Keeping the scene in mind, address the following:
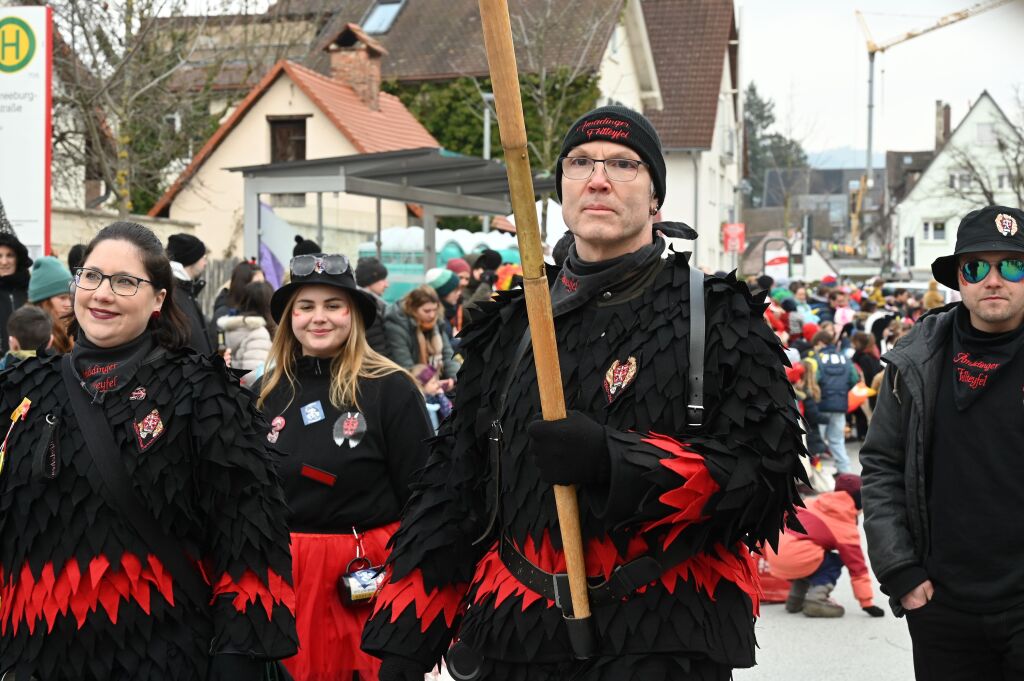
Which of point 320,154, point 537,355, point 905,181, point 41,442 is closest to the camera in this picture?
point 537,355

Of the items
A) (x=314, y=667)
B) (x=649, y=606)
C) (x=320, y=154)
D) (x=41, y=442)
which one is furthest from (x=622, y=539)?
(x=320, y=154)

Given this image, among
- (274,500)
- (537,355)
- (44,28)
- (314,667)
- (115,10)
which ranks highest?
(115,10)

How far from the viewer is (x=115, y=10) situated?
21234 mm

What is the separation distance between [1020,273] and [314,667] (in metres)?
2.70

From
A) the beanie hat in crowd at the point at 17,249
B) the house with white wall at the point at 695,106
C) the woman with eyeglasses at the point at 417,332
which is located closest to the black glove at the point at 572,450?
the beanie hat in crowd at the point at 17,249

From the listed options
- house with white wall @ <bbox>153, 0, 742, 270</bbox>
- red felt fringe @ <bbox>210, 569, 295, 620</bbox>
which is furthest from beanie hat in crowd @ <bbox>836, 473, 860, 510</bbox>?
house with white wall @ <bbox>153, 0, 742, 270</bbox>

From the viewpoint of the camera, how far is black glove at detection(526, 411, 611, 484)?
2.84m

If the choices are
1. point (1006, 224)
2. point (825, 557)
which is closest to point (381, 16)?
point (825, 557)

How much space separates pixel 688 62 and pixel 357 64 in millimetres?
15422

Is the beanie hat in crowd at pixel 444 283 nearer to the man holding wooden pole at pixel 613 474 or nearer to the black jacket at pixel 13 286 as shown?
the black jacket at pixel 13 286

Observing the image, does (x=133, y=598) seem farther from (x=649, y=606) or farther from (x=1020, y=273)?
(x=1020, y=273)

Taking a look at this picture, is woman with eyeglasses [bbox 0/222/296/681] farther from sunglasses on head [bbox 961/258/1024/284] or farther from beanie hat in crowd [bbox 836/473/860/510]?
beanie hat in crowd [bbox 836/473/860/510]

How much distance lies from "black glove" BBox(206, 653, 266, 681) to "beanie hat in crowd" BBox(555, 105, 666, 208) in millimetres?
1454

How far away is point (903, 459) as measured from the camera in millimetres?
4484
